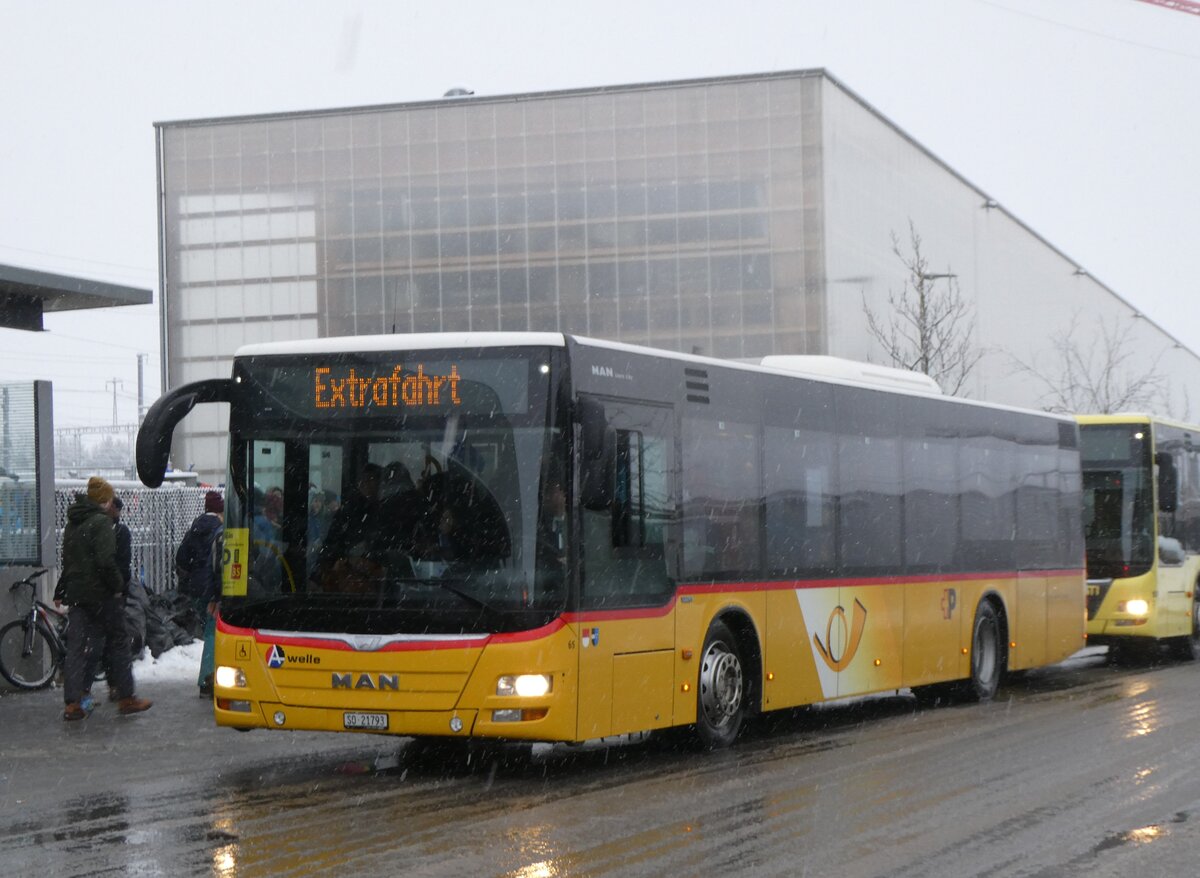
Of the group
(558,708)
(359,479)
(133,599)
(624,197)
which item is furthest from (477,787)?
(624,197)

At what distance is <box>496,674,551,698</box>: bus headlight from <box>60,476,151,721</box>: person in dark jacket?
5.37 meters

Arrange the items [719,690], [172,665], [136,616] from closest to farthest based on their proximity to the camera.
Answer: [719,690] → [136,616] → [172,665]

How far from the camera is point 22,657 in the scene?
55.8 ft

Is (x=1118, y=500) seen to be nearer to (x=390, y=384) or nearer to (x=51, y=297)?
(x=51, y=297)

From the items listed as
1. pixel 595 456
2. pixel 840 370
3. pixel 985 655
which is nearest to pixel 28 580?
pixel 840 370

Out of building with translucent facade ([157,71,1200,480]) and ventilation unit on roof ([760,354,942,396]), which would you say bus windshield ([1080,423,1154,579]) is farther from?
building with translucent facade ([157,71,1200,480])

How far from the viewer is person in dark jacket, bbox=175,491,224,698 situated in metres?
16.3

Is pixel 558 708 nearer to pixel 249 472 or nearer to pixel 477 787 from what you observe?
Result: pixel 477 787

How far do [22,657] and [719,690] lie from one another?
793 centimetres

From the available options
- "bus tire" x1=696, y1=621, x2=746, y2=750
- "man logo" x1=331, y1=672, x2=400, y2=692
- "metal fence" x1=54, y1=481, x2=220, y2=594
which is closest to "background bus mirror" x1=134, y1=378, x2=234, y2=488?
"man logo" x1=331, y1=672, x2=400, y2=692

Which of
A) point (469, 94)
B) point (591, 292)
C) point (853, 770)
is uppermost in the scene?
point (469, 94)

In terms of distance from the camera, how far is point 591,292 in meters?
58.2

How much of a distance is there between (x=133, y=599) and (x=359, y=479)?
8663mm

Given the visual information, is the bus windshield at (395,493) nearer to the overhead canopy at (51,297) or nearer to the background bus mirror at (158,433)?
the background bus mirror at (158,433)
